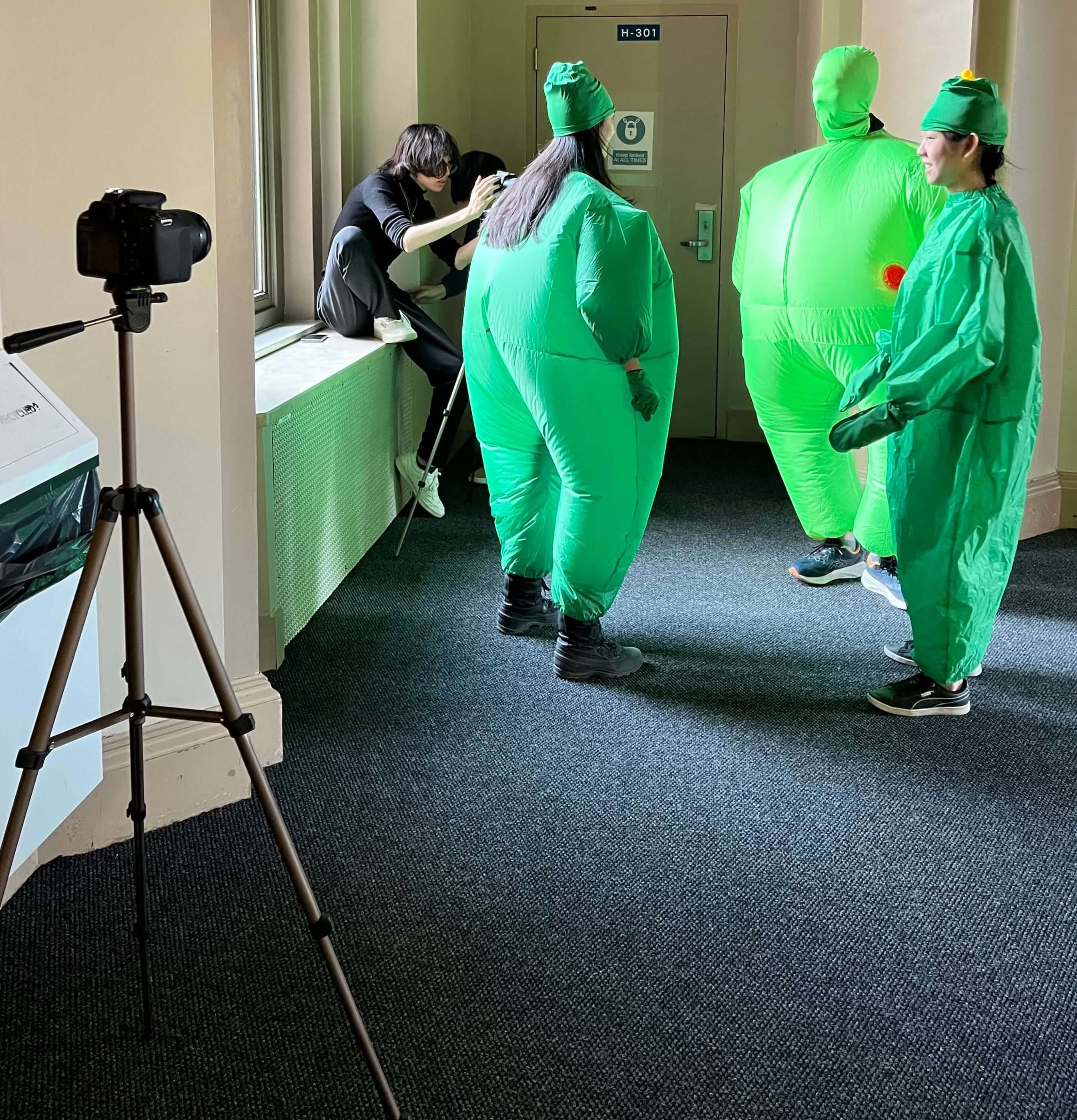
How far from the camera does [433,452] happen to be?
4.64 m

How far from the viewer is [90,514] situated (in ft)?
5.90

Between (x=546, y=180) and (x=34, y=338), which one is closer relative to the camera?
(x=34, y=338)

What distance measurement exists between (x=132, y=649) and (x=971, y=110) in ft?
7.05

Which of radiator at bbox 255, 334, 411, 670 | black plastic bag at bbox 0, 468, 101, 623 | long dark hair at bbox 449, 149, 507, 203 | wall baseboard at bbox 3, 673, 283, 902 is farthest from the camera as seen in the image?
long dark hair at bbox 449, 149, 507, 203

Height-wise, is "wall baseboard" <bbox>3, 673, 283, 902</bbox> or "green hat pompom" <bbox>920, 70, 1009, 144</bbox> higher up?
"green hat pompom" <bbox>920, 70, 1009, 144</bbox>

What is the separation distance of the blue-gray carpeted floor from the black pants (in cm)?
134

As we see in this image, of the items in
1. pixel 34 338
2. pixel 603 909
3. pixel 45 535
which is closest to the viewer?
pixel 34 338

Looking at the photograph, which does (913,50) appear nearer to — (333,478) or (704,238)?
(704,238)

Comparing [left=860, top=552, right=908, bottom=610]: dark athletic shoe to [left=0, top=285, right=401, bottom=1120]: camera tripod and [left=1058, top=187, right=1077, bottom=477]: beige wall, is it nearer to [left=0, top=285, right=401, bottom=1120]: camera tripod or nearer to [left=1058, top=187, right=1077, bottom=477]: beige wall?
[left=1058, top=187, right=1077, bottom=477]: beige wall

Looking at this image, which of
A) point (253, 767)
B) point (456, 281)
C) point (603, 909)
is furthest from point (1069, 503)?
point (253, 767)

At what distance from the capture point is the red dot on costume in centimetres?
356

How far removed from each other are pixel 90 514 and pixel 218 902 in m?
0.77

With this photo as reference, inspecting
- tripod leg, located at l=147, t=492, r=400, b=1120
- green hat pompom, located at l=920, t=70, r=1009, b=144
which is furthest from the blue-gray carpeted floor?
green hat pompom, located at l=920, t=70, r=1009, b=144

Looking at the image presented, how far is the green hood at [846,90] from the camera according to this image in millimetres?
3521
